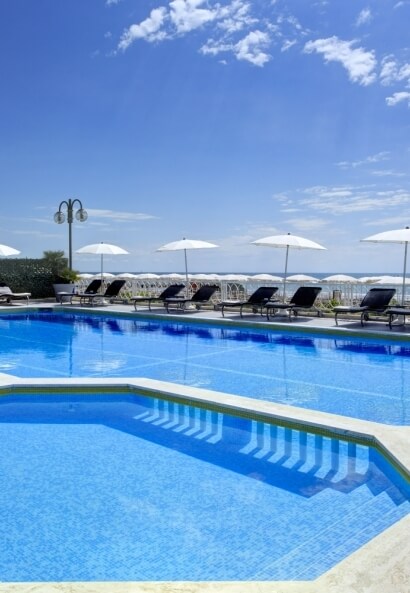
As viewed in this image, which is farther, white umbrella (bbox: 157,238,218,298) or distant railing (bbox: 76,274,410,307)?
white umbrella (bbox: 157,238,218,298)

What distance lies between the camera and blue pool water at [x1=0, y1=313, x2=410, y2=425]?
652 cm

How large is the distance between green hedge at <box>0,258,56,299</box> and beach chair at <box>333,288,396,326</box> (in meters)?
11.2

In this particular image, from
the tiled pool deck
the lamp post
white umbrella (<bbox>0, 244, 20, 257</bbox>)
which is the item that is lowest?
the tiled pool deck

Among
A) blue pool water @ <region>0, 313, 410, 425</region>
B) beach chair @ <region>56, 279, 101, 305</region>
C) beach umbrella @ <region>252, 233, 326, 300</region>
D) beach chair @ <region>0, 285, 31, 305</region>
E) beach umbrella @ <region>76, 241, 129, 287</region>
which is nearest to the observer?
blue pool water @ <region>0, 313, 410, 425</region>

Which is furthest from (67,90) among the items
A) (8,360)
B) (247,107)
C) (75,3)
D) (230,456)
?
(230,456)

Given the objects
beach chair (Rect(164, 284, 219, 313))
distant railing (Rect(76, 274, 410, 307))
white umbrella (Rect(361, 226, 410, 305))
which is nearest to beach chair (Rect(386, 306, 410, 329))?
white umbrella (Rect(361, 226, 410, 305))

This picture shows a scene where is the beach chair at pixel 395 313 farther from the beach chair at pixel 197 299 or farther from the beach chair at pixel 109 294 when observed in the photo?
the beach chair at pixel 109 294

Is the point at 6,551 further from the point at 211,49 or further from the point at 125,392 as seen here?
the point at 211,49

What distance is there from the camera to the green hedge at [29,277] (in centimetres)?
1931

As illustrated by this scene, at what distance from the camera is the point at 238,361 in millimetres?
8773

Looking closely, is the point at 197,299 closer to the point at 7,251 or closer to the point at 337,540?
the point at 7,251

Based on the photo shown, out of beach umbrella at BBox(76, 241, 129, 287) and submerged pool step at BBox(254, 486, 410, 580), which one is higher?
beach umbrella at BBox(76, 241, 129, 287)

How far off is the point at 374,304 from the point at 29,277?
12210 mm

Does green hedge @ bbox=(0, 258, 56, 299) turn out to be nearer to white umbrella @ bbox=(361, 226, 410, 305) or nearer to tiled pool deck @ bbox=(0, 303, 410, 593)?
white umbrella @ bbox=(361, 226, 410, 305)
